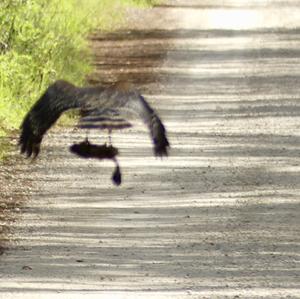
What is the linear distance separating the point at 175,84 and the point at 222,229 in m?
8.25

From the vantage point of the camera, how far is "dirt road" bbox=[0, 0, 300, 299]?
9.20 meters

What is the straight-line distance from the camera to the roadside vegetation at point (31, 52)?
12.6 metres

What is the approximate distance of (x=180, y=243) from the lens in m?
10.3

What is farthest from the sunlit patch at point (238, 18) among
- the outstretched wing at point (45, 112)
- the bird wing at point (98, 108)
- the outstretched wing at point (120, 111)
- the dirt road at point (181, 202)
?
the outstretched wing at point (120, 111)

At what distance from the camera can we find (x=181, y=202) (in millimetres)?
11773

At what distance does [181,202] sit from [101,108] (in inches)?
263

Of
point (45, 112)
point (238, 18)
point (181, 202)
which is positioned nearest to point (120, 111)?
point (45, 112)

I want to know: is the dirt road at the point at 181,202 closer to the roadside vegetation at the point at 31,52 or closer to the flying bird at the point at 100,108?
the roadside vegetation at the point at 31,52

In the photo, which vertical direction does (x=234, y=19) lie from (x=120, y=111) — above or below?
above

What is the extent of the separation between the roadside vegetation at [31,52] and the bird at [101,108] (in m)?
6.60

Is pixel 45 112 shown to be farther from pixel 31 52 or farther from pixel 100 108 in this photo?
pixel 31 52

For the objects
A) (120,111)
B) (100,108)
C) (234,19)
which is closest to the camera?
(120,111)

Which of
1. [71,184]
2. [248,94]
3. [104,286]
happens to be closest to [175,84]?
[248,94]

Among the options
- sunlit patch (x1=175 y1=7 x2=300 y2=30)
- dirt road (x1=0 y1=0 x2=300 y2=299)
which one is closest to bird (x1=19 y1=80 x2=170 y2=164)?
dirt road (x1=0 y1=0 x2=300 y2=299)
